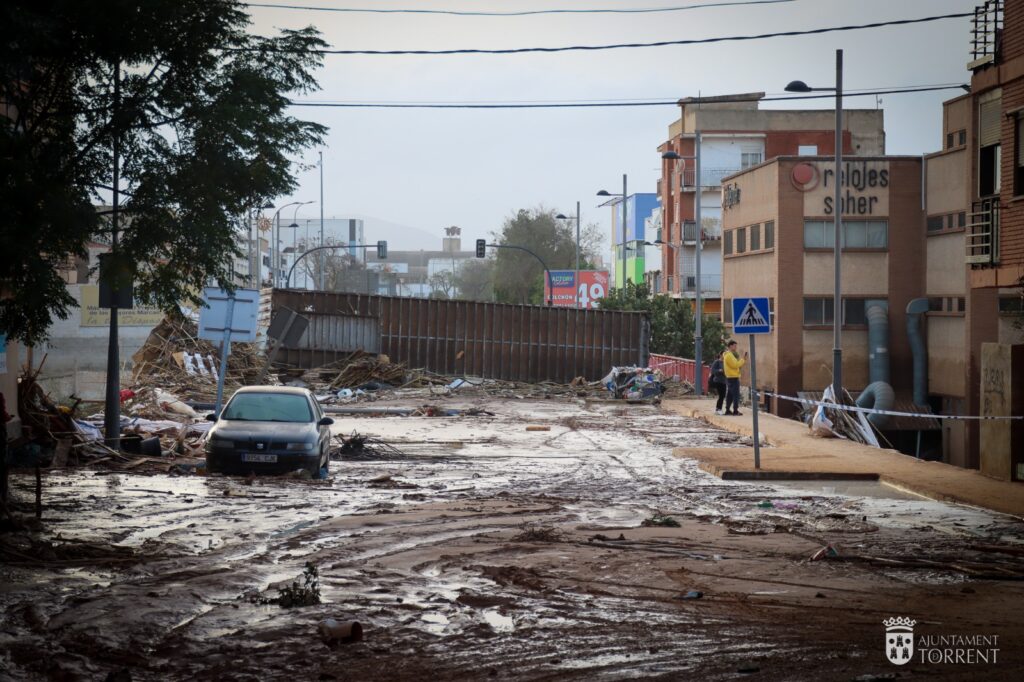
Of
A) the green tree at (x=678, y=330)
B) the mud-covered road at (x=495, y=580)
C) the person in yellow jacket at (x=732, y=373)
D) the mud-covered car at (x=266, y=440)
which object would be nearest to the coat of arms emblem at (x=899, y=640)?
the mud-covered road at (x=495, y=580)

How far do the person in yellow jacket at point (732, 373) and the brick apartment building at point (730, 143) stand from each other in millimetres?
44690

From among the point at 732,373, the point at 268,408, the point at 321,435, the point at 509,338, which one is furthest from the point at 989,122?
the point at 509,338

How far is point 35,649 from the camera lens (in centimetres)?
767

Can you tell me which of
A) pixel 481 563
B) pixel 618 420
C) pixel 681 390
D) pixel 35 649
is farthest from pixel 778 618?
pixel 681 390

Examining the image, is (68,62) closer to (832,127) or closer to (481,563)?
(481,563)

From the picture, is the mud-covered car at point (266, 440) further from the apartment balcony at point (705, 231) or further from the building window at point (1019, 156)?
the apartment balcony at point (705, 231)

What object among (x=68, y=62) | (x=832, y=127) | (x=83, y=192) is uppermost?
(x=832, y=127)

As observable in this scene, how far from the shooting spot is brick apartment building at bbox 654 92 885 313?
77875mm

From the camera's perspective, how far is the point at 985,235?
22984mm

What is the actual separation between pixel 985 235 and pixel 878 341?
26.9 meters

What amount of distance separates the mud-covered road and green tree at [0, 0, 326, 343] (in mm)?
2974

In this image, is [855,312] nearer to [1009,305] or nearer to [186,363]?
[1009,305]

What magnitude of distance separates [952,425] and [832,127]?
3751 cm

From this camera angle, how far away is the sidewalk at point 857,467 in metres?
16.1
